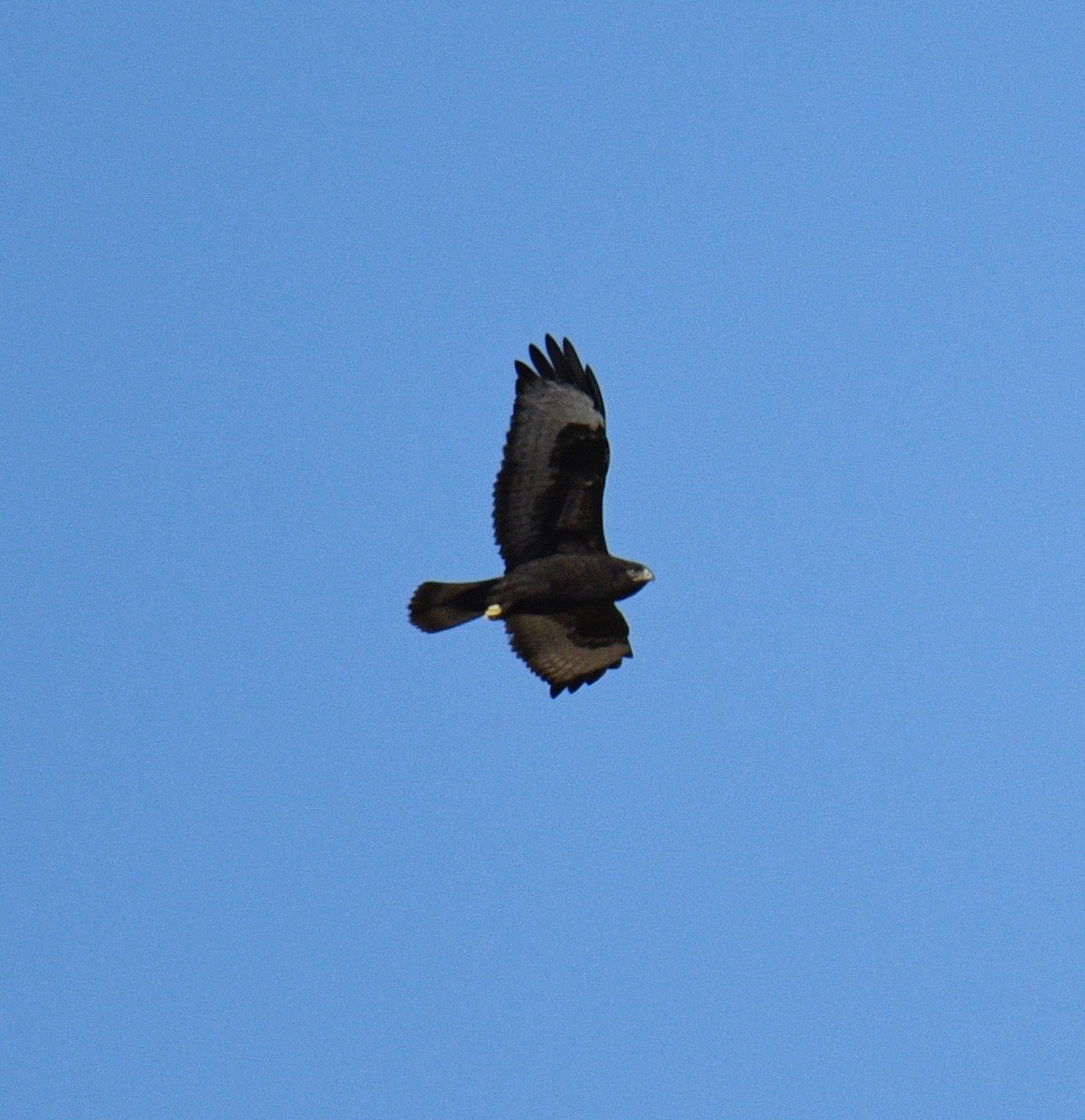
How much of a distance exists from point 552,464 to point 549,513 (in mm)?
441

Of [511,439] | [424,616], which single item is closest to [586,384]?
[511,439]

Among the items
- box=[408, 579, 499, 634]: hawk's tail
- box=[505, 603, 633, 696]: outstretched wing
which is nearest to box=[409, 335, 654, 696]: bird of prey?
box=[408, 579, 499, 634]: hawk's tail

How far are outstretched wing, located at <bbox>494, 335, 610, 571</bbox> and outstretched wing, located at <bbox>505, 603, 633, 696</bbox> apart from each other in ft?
3.69

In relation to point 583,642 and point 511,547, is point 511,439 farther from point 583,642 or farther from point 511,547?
point 583,642

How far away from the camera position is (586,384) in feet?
63.8

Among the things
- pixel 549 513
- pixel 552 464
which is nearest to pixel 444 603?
pixel 549 513

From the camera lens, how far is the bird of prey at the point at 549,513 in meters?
19.3

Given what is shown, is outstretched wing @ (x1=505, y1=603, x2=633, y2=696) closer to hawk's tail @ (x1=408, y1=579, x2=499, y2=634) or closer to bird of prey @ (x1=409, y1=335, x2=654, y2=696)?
bird of prey @ (x1=409, y1=335, x2=654, y2=696)

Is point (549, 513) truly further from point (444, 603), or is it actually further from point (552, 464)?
point (444, 603)

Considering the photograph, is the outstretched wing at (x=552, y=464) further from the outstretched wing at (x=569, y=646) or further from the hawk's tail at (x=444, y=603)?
the outstretched wing at (x=569, y=646)

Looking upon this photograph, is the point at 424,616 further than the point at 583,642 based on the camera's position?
No

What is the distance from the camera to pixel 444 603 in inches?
761

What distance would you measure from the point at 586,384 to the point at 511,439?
0.79 metres

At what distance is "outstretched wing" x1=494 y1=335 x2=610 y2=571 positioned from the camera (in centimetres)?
1931
